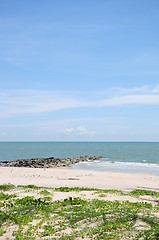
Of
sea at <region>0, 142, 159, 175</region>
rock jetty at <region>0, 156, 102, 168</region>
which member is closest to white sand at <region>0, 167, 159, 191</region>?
sea at <region>0, 142, 159, 175</region>

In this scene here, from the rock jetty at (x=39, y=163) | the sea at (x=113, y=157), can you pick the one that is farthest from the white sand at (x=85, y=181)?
the rock jetty at (x=39, y=163)

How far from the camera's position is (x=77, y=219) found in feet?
34.7

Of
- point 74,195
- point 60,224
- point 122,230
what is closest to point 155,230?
point 122,230

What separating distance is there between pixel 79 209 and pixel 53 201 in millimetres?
2108

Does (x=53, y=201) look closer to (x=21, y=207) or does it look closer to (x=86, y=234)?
(x=21, y=207)

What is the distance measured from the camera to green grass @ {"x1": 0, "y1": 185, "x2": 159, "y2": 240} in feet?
30.5

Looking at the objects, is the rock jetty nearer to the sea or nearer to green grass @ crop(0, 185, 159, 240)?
the sea

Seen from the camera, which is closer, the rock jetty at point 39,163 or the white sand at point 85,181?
the white sand at point 85,181

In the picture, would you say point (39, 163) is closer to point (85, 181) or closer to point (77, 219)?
point (85, 181)

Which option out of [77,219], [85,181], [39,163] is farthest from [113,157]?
[77,219]

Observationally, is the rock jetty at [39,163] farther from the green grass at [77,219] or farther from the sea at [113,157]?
the green grass at [77,219]

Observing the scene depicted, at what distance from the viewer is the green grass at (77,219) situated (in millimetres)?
9281

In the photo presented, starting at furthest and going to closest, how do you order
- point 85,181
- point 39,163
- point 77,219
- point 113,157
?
point 113,157
point 39,163
point 85,181
point 77,219

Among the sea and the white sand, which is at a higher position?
the white sand
